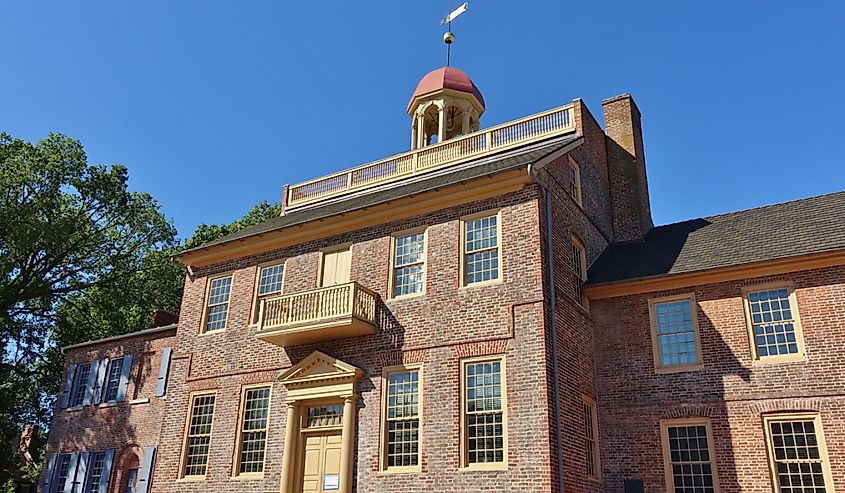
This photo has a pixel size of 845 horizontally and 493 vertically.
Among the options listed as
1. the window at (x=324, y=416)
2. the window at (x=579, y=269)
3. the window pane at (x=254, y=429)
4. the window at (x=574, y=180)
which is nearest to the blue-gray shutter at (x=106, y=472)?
the window pane at (x=254, y=429)

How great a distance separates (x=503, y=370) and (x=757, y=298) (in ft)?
20.4

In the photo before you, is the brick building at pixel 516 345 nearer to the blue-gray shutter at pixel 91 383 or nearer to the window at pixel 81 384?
the blue-gray shutter at pixel 91 383

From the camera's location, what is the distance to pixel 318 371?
16.6 metres

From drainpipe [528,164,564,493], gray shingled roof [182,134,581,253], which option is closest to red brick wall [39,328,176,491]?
gray shingled roof [182,134,581,253]

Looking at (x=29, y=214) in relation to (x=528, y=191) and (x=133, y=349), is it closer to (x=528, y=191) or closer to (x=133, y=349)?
(x=133, y=349)

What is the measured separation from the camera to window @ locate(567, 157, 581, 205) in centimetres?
1799

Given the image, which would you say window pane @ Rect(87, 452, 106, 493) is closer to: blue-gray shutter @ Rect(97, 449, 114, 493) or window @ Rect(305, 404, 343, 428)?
blue-gray shutter @ Rect(97, 449, 114, 493)

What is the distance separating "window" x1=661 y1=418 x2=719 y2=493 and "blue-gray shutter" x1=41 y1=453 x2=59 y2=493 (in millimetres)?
20545

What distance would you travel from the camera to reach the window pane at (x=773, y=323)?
14.4m

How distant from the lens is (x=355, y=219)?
17844mm

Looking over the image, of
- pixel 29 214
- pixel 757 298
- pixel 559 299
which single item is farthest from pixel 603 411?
pixel 29 214

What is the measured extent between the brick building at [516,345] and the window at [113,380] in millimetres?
3934

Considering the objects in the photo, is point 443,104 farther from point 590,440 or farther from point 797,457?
point 797,457

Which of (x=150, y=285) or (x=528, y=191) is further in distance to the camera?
(x=150, y=285)
